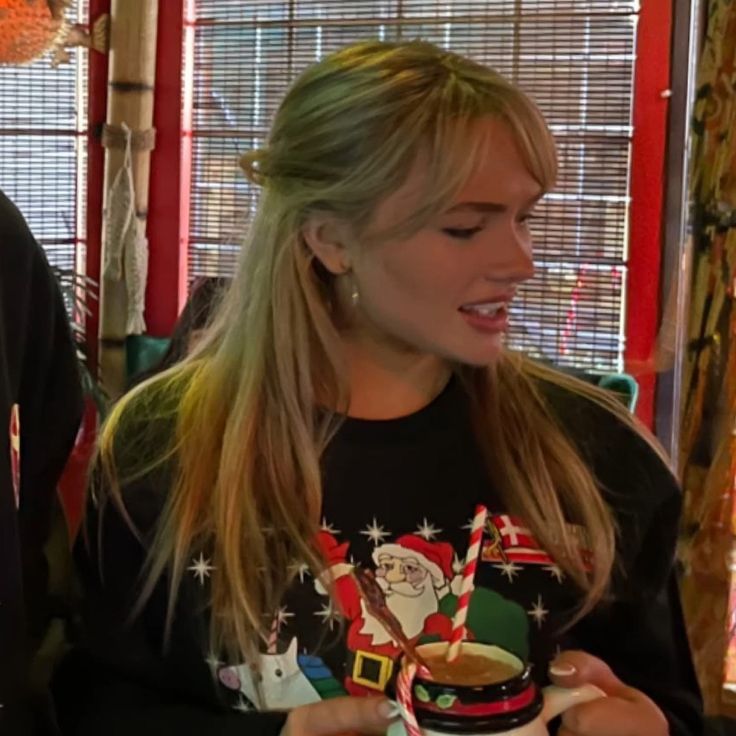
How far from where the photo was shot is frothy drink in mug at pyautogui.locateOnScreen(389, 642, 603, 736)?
85cm

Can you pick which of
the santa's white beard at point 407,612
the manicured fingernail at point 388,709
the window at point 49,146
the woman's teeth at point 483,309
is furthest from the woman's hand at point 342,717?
the window at point 49,146

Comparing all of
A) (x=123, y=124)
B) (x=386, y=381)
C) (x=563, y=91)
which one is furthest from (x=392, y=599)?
(x=123, y=124)

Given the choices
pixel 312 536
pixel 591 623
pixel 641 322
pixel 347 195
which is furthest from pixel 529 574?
pixel 641 322

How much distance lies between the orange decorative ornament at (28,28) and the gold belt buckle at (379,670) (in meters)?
2.04

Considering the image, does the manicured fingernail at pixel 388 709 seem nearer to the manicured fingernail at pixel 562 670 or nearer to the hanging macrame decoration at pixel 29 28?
the manicured fingernail at pixel 562 670

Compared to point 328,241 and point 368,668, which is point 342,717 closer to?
point 368,668

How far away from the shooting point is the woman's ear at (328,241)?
123 centimetres

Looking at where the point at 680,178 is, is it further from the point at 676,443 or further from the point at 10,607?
the point at 10,607

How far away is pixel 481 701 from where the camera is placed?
85 centimetres

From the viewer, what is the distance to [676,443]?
2379mm

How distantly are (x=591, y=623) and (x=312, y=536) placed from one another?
1.02 feet

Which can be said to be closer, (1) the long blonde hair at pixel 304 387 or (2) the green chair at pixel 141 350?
(1) the long blonde hair at pixel 304 387

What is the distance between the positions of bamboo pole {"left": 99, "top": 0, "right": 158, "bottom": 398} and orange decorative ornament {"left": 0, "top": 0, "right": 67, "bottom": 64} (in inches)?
12.5

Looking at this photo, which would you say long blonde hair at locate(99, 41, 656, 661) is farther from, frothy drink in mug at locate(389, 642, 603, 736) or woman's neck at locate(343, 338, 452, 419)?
frothy drink in mug at locate(389, 642, 603, 736)
